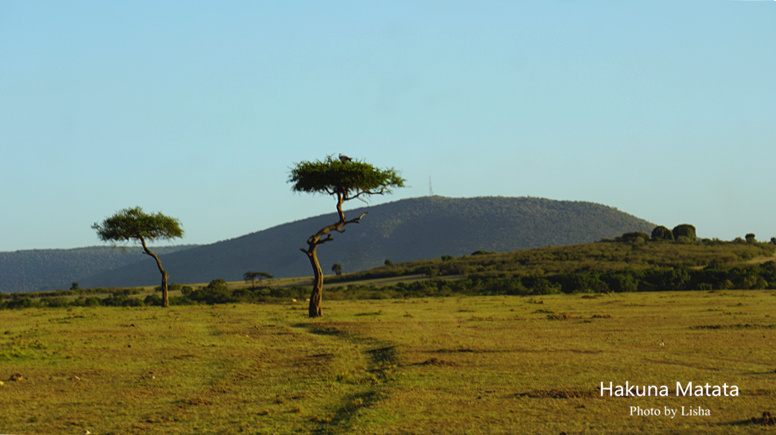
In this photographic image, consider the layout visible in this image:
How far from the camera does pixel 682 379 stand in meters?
11.1

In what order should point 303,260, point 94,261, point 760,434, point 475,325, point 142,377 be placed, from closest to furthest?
point 760,434 → point 142,377 → point 475,325 → point 303,260 → point 94,261

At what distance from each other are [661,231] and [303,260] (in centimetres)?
7434

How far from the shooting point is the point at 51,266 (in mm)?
173375

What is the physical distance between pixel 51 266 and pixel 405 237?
→ 90.6m

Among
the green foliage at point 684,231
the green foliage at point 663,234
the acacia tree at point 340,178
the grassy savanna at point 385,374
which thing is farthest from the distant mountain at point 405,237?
the grassy savanna at point 385,374

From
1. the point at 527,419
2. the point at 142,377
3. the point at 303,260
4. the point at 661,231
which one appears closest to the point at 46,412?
the point at 142,377

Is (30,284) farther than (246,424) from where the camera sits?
Yes

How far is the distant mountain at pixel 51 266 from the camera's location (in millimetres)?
160750

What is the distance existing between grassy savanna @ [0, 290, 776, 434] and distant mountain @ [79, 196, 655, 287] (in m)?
107

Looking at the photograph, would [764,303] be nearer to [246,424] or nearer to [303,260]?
[246,424]

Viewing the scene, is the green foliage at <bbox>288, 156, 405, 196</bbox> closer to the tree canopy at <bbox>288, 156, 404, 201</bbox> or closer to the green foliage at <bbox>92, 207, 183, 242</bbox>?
the tree canopy at <bbox>288, 156, 404, 201</bbox>

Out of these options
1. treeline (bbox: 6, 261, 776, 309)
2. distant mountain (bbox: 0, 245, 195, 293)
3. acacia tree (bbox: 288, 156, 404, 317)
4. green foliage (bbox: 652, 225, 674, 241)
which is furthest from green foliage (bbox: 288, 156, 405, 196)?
distant mountain (bbox: 0, 245, 195, 293)

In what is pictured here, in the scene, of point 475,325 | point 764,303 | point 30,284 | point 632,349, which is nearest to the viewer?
point 632,349

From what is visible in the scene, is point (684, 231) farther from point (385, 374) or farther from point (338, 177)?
point (385, 374)
